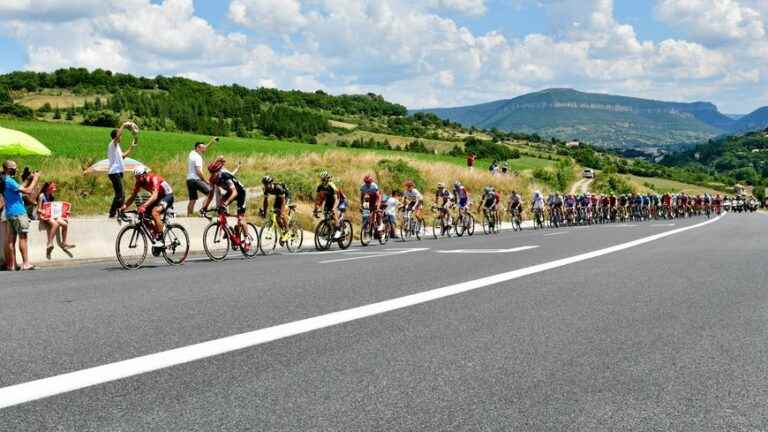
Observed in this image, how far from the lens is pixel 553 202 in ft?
129

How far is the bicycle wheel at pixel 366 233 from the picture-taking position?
2116cm

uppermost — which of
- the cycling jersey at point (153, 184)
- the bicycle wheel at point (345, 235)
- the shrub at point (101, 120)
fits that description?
the shrub at point (101, 120)

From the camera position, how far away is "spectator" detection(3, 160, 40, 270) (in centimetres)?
1373

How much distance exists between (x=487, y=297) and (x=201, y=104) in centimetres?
11164

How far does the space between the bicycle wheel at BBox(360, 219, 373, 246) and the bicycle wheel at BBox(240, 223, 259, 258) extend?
15.4 feet

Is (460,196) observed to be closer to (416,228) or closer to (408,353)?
(416,228)

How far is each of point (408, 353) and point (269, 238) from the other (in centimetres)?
1217

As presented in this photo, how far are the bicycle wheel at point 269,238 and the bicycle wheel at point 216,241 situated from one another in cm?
155

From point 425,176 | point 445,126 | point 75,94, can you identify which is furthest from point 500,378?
point 445,126

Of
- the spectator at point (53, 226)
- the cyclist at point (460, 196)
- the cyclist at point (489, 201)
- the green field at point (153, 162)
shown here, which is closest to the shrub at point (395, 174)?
the green field at point (153, 162)

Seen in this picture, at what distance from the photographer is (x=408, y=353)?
18.7 feet

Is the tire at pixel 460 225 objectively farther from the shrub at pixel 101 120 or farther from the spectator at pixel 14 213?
the shrub at pixel 101 120

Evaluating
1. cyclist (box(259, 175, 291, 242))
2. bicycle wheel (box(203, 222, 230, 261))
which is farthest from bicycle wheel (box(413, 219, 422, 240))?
bicycle wheel (box(203, 222, 230, 261))

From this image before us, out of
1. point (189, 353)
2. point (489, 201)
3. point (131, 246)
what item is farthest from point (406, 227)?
point (189, 353)
